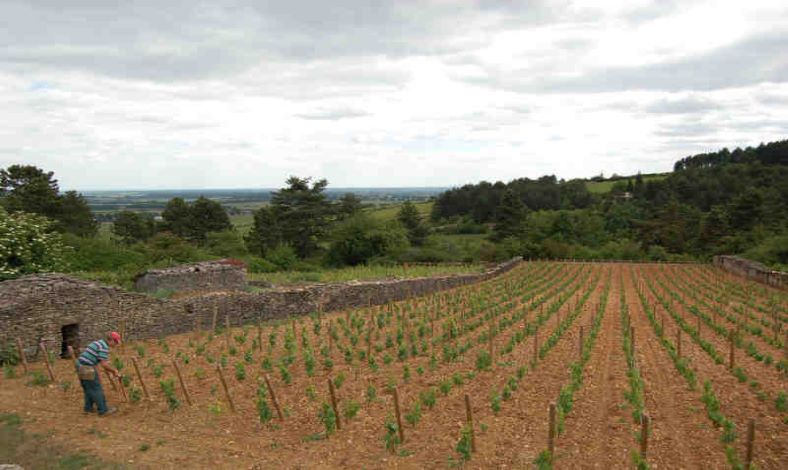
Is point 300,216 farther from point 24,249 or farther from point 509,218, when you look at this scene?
point 24,249

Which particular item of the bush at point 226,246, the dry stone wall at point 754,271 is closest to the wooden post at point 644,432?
the dry stone wall at point 754,271

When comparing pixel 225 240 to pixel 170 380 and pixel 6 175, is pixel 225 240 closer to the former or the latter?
pixel 6 175

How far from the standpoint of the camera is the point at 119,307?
53.6 ft

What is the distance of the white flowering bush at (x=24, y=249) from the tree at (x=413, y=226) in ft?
158

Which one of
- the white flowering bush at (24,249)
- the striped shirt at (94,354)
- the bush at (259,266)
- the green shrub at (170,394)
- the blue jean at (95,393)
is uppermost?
the white flowering bush at (24,249)

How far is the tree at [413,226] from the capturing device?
68250 millimetres

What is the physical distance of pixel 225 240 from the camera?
5366 centimetres

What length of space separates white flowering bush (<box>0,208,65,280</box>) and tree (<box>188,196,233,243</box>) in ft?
152

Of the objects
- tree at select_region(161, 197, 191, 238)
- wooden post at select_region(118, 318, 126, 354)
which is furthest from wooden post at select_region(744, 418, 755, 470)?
tree at select_region(161, 197, 191, 238)

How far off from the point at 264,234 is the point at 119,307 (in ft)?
159

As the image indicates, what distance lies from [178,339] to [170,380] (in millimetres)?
5687

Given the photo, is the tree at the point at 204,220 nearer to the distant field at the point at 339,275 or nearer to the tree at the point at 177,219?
the tree at the point at 177,219

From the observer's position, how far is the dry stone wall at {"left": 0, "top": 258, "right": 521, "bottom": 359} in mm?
14070

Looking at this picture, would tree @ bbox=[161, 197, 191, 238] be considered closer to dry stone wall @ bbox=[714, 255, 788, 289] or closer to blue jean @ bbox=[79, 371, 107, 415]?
dry stone wall @ bbox=[714, 255, 788, 289]
